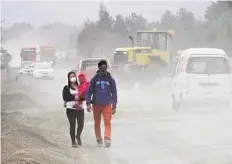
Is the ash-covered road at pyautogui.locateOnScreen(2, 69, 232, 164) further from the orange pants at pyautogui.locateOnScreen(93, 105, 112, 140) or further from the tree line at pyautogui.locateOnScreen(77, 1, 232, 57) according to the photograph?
the tree line at pyautogui.locateOnScreen(77, 1, 232, 57)

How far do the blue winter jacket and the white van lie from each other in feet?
24.0

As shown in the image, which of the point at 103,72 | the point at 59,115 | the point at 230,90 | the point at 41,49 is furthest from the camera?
the point at 41,49

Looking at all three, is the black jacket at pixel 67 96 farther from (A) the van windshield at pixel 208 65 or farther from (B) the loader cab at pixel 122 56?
(B) the loader cab at pixel 122 56

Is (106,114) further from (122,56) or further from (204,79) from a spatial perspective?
(122,56)

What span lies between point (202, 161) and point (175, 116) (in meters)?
10.1

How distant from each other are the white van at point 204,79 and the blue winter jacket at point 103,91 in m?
7.32

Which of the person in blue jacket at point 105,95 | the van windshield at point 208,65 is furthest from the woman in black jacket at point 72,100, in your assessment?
the van windshield at point 208,65

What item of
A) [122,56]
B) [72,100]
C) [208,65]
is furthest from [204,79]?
[122,56]

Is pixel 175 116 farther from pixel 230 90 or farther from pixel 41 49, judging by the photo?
pixel 41 49

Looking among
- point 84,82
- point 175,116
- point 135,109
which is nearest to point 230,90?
point 175,116

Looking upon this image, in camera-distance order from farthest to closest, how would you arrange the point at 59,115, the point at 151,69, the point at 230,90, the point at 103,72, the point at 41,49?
the point at 41,49
the point at 151,69
the point at 59,115
the point at 230,90
the point at 103,72

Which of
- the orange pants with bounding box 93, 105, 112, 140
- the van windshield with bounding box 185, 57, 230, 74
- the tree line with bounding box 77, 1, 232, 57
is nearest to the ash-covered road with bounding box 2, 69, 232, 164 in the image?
the orange pants with bounding box 93, 105, 112, 140

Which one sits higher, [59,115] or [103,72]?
[103,72]

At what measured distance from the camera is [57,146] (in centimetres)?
1495
